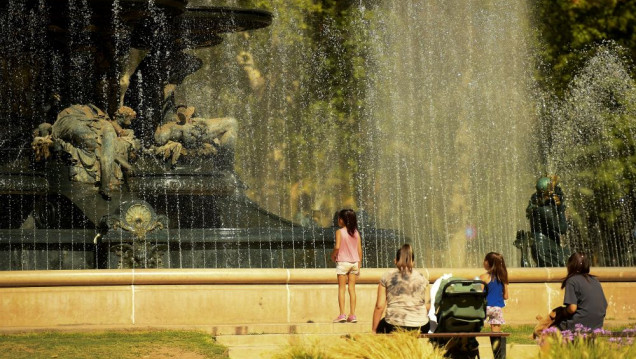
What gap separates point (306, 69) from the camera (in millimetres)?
38781

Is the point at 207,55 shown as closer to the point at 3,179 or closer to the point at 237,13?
the point at 237,13

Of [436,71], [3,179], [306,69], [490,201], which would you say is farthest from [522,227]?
[3,179]

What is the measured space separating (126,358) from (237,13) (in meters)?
9.98

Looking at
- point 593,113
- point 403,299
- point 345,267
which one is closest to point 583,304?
point 403,299

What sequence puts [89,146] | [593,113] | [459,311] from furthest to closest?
[593,113] < [89,146] < [459,311]

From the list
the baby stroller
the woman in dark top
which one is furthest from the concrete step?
the woman in dark top

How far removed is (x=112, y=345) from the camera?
1181 cm

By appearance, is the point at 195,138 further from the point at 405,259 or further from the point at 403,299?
the point at 403,299

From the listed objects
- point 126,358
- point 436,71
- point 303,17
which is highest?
point 303,17

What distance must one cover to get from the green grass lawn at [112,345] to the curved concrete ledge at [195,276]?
0.87m

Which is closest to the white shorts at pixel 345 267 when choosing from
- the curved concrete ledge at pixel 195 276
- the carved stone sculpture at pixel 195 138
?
the curved concrete ledge at pixel 195 276

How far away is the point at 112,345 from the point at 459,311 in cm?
344

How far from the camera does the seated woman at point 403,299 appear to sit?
11047 mm

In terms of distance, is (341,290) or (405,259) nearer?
(405,259)
